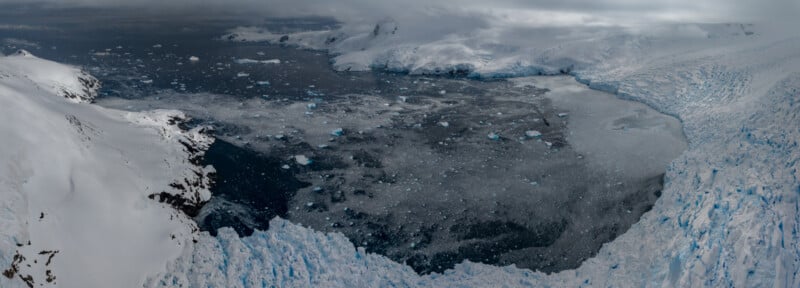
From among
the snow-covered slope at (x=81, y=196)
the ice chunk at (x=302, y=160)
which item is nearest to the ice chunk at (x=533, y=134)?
the ice chunk at (x=302, y=160)

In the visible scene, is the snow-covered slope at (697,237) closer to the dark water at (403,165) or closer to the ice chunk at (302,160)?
the dark water at (403,165)

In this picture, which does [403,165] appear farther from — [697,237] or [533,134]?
[697,237]

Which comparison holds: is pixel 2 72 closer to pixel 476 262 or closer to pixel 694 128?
pixel 476 262

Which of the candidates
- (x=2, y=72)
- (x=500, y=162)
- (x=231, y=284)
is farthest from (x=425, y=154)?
(x=2, y=72)

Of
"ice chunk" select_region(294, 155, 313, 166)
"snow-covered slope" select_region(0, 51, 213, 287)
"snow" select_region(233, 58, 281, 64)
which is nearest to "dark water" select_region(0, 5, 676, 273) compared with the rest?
"ice chunk" select_region(294, 155, 313, 166)

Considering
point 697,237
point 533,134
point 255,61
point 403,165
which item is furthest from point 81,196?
point 255,61

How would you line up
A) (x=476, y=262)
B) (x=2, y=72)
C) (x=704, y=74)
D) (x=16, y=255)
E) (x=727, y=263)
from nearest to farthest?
(x=16, y=255)
(x=727, y=263)
(x=476, y=262)
(x=2, y=72)
(x=704, y=74)
